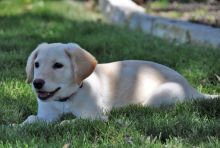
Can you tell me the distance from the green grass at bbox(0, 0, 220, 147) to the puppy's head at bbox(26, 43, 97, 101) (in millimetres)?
238

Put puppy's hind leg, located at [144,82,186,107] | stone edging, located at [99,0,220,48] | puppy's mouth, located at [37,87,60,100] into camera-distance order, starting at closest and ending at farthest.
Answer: puppy's mouth, located at [37,87,60,100] → puppy's hind leg, located at [144,82,186,107] → stone edging, located at [99,0,220,48]

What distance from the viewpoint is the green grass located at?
418cm

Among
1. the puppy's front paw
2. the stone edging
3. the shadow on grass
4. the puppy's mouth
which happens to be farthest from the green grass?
the stone edging

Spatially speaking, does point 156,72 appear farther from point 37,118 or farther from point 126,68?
point 37,118

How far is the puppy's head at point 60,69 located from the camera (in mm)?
4723

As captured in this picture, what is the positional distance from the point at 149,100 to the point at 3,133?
141cm

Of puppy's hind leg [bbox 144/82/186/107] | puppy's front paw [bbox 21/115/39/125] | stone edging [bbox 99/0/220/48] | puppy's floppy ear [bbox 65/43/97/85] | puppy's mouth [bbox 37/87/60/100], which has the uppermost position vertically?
puppy's floppy ear [bbox 65/43/97/85]

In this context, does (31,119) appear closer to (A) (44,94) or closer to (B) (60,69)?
(A) (44,94)

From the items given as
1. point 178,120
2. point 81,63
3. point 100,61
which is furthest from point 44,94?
point 100,61

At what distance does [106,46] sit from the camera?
26.3ft

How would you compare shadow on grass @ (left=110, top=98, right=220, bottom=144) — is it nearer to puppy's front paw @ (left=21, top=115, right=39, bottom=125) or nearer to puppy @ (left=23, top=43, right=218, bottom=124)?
puppy @ (left=23, top=43, right=218, bottom=124)

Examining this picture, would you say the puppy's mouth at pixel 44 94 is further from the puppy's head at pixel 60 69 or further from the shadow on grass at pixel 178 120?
the shadow on grass at pixel 178 120

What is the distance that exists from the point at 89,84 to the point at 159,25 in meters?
Result: 4.62

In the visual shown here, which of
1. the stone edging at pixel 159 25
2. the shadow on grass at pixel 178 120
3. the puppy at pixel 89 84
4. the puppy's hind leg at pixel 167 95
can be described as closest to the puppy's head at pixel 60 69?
the puppy at pixel 89 84
